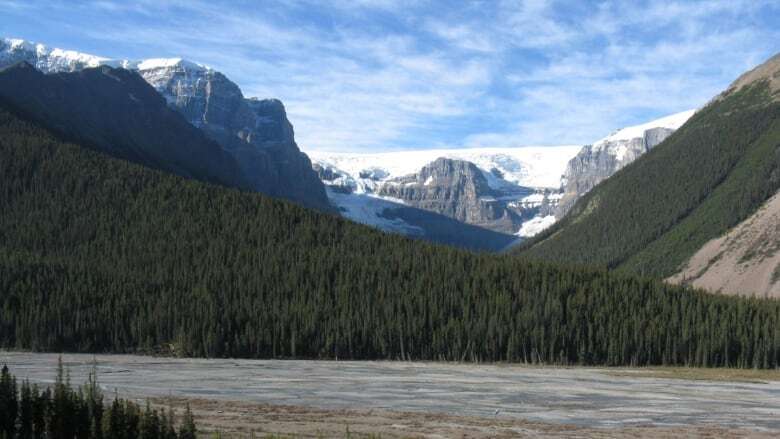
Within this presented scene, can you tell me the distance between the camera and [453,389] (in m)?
91.6

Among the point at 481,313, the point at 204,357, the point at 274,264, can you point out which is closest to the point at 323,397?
the point at 204,357

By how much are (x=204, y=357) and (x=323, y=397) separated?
73057mm

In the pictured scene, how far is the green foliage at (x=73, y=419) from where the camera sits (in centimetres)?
4369

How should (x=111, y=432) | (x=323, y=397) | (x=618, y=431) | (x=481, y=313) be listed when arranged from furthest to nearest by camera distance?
(x=481, y=313)
(x=323, y=397)
(x=618, y=431)
(x=111, y=432)

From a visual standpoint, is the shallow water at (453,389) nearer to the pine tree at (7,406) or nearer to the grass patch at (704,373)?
the grass patch at (704,373)

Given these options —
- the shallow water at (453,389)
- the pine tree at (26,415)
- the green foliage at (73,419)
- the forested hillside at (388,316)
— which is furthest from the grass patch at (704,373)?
the pine tree at (26,415)

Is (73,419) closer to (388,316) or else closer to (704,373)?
(704,373)

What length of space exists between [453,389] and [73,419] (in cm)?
5172

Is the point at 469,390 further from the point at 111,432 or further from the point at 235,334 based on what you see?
the point at 235,334

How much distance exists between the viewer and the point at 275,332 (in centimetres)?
15488

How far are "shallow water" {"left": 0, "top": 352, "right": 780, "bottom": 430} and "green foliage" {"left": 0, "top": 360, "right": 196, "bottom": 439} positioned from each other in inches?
1139

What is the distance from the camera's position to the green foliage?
143 feet

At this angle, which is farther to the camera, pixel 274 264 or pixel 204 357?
pixel 274 264

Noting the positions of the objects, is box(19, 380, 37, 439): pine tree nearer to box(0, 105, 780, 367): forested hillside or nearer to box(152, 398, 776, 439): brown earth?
box(152, 398, 776, 439): brown earth
